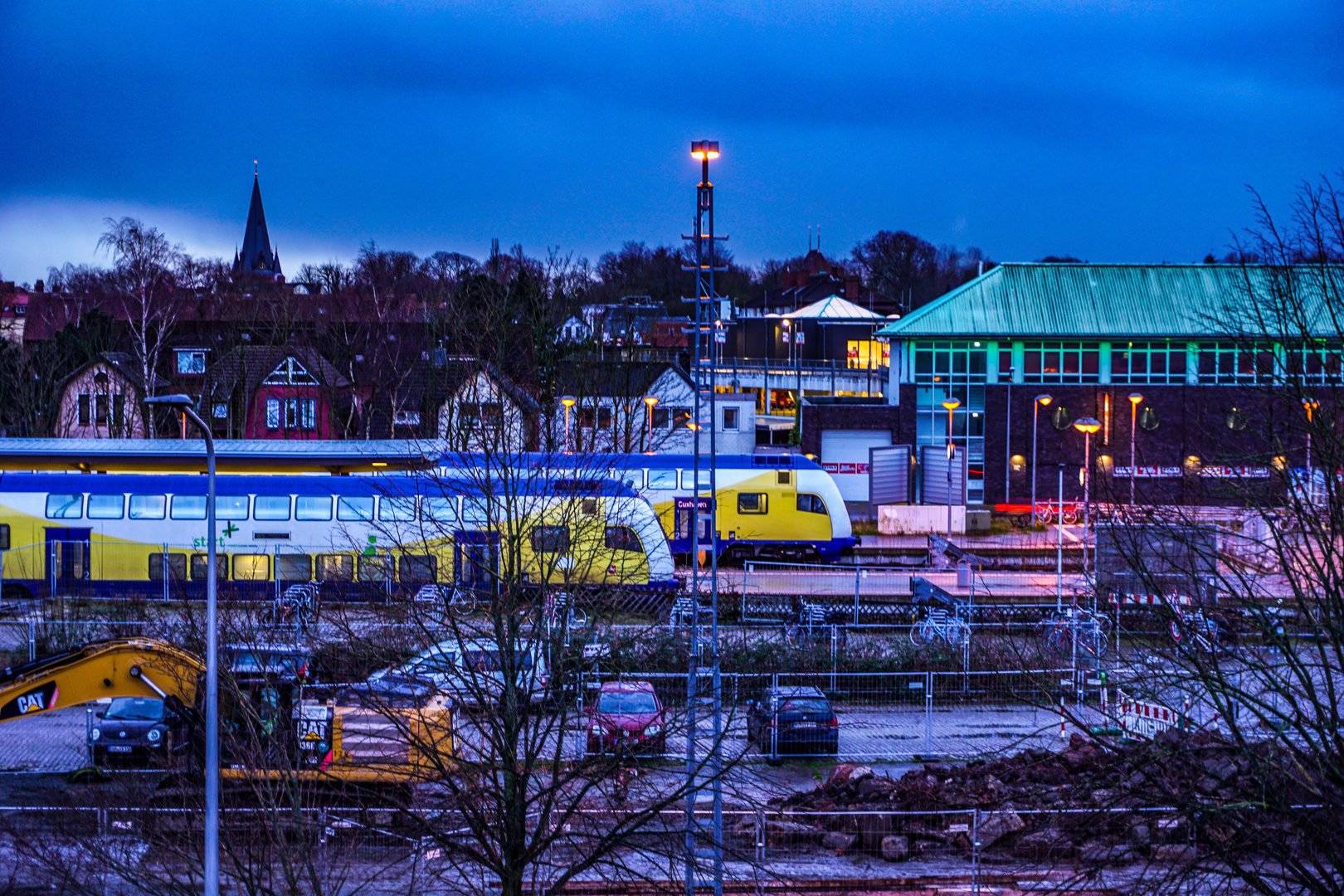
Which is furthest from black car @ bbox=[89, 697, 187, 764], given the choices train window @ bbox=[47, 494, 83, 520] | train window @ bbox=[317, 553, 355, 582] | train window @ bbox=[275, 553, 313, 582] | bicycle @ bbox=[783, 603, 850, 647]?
train window @ bbox=[47, 494, 83, 520]

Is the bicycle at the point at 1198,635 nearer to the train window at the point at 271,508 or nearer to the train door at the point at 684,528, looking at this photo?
the train door at the point at 684,528

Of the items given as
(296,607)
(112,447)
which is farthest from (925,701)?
(112,447)

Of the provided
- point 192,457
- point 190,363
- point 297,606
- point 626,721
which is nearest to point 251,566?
point 297,606

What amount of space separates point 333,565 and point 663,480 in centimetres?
976

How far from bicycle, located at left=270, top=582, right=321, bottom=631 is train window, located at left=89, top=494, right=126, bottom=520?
6054 millimetres

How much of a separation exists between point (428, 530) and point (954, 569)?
50.6ft

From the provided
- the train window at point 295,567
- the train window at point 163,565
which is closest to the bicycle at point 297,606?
the train window at point 295,567

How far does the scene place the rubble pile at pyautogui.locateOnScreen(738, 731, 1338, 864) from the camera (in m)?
12.2

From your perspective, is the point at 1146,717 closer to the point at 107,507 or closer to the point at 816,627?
the point at 816,627

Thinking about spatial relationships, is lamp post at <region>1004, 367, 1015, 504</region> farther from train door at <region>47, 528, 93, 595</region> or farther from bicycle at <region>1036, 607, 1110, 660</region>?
train door at <region>47, 528, 93, 595</region>

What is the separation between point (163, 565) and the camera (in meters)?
27.3

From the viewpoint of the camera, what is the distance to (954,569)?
31312 mm

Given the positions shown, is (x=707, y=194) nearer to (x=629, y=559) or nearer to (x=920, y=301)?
(x=629, y=559)

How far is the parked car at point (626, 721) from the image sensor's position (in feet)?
37.9
